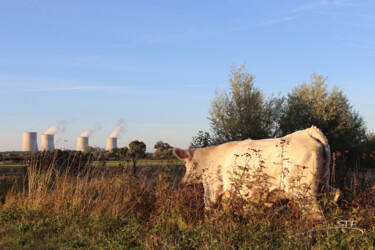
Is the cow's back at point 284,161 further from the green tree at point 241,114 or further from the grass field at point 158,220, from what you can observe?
the green tree at point 241,114

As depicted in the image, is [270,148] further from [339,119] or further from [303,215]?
[339,119]

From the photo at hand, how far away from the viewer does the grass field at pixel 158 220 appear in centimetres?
554

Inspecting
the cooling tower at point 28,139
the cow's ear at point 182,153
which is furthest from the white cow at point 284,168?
the cooling tower at point 28,139

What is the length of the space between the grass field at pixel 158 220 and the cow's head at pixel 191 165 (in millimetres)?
338

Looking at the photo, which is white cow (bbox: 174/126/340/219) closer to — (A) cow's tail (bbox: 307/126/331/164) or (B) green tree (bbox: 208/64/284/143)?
(A) cow's tail (bbox: 307/126/331/164)

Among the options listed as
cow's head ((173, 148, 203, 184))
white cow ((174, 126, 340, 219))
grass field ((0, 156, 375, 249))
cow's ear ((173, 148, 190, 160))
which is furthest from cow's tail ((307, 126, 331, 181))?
cow's ear ((173, 148, 190, 160))

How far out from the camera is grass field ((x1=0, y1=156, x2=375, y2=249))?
218 inches

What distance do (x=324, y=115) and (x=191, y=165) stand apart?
1933 cm

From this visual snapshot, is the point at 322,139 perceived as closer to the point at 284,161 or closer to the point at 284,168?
the point at 284,161

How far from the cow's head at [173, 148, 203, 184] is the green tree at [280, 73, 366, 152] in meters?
17.7

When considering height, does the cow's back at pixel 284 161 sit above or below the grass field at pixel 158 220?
above

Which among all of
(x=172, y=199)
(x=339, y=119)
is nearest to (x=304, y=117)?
(x=339, y=119)

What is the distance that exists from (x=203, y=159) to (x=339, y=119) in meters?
19.9

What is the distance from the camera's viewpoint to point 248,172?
7098mm
